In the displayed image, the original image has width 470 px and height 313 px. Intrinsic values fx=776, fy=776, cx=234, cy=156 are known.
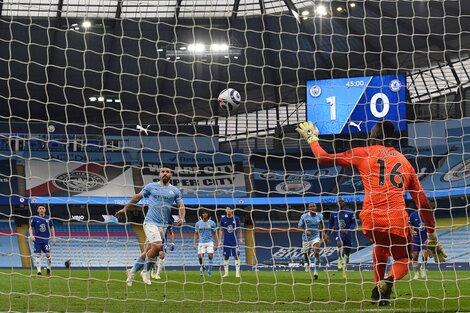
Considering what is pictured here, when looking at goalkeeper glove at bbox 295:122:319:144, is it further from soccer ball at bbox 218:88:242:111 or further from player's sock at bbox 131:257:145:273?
soccer ball at bbox 218:88:242:111

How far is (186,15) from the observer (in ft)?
109

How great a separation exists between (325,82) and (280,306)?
744 inches

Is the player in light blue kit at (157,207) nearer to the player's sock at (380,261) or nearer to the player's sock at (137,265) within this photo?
the player's sock at (137,265)

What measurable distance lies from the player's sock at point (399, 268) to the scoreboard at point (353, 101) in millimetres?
16601

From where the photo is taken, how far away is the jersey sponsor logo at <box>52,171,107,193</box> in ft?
113

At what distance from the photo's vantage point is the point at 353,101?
26656 mm

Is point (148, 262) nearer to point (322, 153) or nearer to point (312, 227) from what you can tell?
point (322, 153)

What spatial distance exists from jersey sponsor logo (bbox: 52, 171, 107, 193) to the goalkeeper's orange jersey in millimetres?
25946

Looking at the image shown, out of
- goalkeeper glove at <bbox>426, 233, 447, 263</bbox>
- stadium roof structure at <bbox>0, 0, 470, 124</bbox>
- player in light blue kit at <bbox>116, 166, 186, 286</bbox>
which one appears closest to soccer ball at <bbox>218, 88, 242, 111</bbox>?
player in light blue kit at <bbox>116, 166, 186, 286</bbox>

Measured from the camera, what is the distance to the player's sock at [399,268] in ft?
29.4

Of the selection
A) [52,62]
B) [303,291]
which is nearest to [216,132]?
[52,62]

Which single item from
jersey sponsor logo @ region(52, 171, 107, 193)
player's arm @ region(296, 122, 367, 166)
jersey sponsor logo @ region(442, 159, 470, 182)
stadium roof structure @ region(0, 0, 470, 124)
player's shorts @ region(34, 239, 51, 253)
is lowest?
player's shorts @ region(34, 239, 51, 253)

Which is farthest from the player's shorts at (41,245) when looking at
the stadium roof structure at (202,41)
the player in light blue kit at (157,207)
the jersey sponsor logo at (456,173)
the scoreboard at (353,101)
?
the jersey sponsor logo at (456,173)

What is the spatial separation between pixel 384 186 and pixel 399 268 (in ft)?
3.18
